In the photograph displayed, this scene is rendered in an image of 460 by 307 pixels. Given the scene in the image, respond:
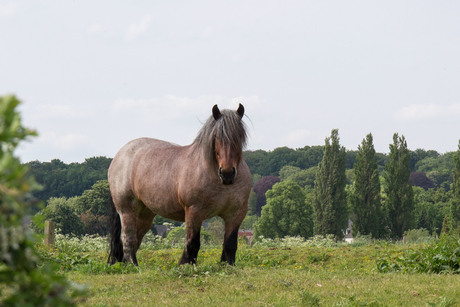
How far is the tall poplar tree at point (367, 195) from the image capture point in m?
41.0

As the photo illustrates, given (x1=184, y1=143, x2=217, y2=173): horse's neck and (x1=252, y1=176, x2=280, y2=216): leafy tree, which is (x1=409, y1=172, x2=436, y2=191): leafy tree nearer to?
(x1=252, y1=176, x2=280, y2=216): leafy tree

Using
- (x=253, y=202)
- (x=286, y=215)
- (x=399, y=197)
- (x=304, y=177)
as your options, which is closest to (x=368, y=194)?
(x=399, y=197)

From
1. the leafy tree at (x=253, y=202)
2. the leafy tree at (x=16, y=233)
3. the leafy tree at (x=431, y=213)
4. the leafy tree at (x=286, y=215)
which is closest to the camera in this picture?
the leafy tree at (x=16, y=233)

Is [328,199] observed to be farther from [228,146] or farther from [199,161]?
[228,146]

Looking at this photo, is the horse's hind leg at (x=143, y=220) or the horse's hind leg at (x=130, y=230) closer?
the horse's hind leg at (x=130, y=230)

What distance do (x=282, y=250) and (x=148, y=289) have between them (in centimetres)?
852

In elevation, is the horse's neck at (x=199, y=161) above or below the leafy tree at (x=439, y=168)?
below

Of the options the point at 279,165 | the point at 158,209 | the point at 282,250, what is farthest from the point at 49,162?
the point at 158,209

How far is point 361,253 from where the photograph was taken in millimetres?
13031

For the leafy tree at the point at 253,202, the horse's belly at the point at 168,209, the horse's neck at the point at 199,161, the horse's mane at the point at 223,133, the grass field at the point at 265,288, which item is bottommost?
the grass field at the point at 265,288

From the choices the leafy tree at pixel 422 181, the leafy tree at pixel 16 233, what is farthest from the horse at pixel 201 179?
the leafy tree at pixel 422 181

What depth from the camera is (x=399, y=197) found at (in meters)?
42.2

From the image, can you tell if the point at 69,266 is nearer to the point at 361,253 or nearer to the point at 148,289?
the point at 148,289

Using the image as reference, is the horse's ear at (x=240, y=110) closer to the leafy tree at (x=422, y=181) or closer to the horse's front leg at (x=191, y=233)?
the horse's front leg at (x=191, y=233)
